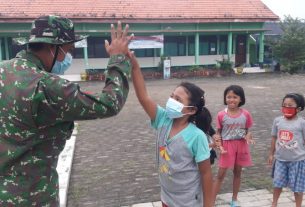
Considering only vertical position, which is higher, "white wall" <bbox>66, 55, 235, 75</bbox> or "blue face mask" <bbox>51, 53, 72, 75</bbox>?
"blue face mask" <bbox>51, 53, 72, 75</bbox>

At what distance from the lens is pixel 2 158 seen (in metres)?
1.76

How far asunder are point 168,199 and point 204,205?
0.84ft

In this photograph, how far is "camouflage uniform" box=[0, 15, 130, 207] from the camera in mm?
1651

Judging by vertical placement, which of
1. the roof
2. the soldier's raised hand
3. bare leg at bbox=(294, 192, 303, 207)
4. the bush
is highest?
the roof

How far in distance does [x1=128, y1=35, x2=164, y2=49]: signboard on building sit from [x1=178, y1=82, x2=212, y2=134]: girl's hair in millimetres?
19566

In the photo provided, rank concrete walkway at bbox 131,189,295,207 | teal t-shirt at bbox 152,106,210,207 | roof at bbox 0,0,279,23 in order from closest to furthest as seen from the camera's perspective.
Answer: teal t-shirt at bbox 152,106,210,207 → concrete walkway at bbox 131,189,295,207 → roof at bbox 0,0,279,23

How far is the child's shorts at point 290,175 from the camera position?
11.7ft

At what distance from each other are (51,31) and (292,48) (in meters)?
24.4

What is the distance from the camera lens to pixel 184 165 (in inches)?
96.4

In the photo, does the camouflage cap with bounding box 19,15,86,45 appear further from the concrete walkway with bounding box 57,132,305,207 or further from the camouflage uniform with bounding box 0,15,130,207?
the concrete walkway with bounding box 57,132,305,207

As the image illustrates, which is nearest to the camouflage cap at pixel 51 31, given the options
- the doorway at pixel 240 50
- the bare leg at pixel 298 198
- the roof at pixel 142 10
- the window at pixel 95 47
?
the bare leg at pixel 298 198

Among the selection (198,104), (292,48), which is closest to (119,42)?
(198,104)

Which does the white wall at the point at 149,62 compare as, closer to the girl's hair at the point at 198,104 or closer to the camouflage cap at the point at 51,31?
the girl's hair at the point at 198,104

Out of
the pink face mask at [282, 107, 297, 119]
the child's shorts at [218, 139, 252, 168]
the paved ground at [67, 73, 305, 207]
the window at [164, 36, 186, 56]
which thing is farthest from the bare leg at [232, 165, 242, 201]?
the window at [164, 36, 186, 56]
